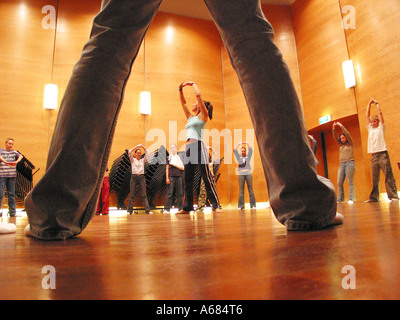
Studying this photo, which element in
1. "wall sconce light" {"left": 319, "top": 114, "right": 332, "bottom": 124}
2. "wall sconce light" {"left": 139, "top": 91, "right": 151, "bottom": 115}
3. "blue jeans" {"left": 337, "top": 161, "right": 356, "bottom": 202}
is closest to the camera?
"blue jeans" {"left": 337, "top": 161, "right": 356, "bottom": 202}

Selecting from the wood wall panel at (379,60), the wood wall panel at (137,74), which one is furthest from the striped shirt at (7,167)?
the wood wall panel at (379,60)

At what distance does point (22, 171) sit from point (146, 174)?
2318 millimetres

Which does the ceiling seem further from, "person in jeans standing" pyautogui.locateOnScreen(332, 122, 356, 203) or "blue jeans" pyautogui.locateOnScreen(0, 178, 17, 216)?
"blue jeans" pyautogui.locateOnScreen(0, 178, 17, 216)

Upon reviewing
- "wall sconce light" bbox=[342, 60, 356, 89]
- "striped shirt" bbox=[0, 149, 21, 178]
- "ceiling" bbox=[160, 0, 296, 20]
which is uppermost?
"ceiling" bbox=[160, 0, 296, 20]

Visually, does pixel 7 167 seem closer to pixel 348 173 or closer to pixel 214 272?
pixel 214 272

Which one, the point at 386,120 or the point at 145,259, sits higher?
the point at 386,120

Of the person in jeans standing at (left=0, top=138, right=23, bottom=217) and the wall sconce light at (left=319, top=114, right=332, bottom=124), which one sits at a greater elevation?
the wall sconce light at (left=319, top=114, right=332, bottom=124)

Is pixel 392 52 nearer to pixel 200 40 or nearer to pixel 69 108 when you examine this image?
pixel 200 40

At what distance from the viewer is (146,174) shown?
20.1 ft

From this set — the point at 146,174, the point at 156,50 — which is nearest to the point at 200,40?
the point at 156,50

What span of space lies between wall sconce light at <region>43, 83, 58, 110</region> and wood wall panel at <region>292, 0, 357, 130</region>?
5.84 metres

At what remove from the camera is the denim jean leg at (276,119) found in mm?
618

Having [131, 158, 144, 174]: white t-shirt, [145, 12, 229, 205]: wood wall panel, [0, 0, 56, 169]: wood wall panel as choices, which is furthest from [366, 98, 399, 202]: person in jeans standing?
[0, 0, 56, 169]: wood wall panel

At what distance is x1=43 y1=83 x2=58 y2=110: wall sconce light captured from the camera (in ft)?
19.2
